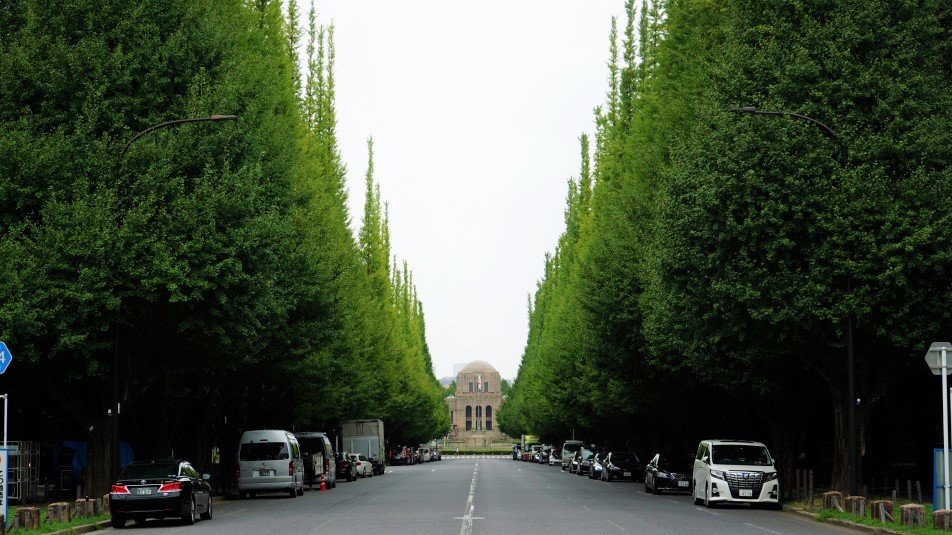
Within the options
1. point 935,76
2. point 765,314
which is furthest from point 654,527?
point 935,76

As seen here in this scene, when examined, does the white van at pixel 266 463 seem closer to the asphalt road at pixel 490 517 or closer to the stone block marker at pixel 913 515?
the asphalt road at pixel 490 517

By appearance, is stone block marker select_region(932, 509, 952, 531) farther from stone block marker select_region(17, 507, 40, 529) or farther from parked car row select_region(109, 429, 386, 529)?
stone block marker select_region(17, 507, 40, 529)

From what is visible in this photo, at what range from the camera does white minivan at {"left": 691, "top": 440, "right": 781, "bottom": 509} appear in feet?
106

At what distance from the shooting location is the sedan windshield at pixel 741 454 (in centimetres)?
3341

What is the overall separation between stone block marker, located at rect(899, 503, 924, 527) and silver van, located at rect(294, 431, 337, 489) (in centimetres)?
3259

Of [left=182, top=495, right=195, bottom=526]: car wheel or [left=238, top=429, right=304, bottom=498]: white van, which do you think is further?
[left=238, top=429, right=304, bottom=498]: white van

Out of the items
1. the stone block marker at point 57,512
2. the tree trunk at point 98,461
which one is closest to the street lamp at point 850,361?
the stone block marker at point 57,512

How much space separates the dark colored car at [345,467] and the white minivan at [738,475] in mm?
34536

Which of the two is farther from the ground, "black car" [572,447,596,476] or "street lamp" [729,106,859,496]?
"street lamp" [729,106,859,496]

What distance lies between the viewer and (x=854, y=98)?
2997 centimetres

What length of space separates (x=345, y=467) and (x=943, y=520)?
47098 mm

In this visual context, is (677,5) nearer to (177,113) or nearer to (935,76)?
(935,76)

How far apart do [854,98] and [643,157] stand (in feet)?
52.3

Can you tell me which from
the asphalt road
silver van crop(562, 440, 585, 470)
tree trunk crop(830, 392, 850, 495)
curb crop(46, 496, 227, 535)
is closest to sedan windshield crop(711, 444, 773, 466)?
the asphalt road
